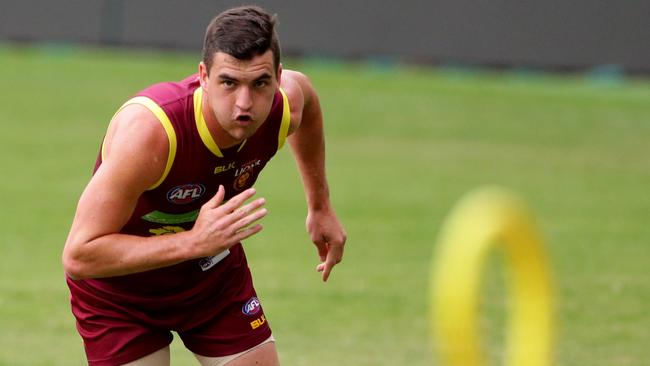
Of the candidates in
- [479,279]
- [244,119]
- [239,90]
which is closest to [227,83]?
[239,90]

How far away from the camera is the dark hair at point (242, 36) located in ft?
18.3

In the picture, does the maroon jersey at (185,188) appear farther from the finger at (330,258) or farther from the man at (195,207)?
the finger at (330,258)

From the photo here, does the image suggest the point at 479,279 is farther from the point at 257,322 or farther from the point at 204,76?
the point at 257,322

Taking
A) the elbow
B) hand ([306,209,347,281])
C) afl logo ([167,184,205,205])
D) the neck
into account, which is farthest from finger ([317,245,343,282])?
the elbow

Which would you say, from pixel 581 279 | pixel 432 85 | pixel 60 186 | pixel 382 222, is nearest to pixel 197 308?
pixel 581 279

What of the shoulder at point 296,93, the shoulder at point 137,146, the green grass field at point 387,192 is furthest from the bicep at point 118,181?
the green grass field at point 387,192

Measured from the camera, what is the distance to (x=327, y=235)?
6871 millimetres

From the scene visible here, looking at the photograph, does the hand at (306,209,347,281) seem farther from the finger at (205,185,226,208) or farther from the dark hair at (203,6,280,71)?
the finger at (205,185,226,208)

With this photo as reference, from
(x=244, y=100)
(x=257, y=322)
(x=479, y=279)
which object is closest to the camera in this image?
(x=479, y=279)

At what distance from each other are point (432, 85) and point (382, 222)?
1074 centimetres

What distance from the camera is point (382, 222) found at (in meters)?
15.2

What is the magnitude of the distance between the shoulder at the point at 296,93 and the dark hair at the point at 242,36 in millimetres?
674

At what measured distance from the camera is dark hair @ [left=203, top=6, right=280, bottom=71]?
5.58 m

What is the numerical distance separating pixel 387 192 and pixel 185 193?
1150 cm
